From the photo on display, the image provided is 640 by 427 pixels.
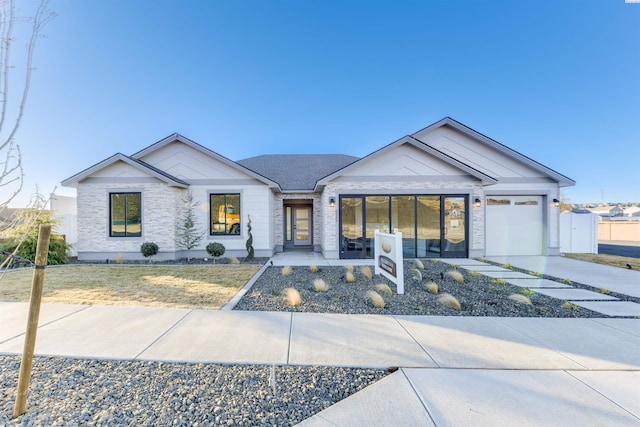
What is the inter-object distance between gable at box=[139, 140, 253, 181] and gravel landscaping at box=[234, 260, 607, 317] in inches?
241

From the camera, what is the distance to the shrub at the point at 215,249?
1158 cm

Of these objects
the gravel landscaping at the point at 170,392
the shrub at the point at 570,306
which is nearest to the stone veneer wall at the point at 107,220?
the gravel landscaping at the point at 170,392

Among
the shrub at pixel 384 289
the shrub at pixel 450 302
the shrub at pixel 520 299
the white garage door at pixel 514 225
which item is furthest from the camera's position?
the white garage door at pixel 514 225

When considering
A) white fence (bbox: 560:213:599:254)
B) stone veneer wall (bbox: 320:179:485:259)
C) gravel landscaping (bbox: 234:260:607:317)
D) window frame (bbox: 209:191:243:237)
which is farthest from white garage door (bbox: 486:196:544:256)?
window frame (bbox: 209:191:243:237)

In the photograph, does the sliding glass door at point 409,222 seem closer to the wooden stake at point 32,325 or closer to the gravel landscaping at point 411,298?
the gravel landscaping at point 411,298

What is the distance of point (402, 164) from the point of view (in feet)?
38.6

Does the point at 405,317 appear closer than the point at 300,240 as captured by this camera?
Yes

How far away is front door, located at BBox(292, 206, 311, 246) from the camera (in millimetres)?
15828

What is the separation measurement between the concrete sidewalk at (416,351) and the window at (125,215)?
257 inches

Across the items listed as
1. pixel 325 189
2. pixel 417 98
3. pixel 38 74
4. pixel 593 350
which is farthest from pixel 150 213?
pixel 417 98

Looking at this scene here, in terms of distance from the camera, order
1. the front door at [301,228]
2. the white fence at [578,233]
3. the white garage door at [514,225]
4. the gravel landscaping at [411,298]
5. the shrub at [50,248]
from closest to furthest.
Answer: the gravel landscaping at [411,298] → the shrub at [50,248] → the white garage door at [514,225] → the white fence at [578,233] → the front door at [301,228]

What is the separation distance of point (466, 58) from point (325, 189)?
10813 millimetres

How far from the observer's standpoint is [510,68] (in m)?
14.4

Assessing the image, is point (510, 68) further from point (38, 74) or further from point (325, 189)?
point (38, 74)
